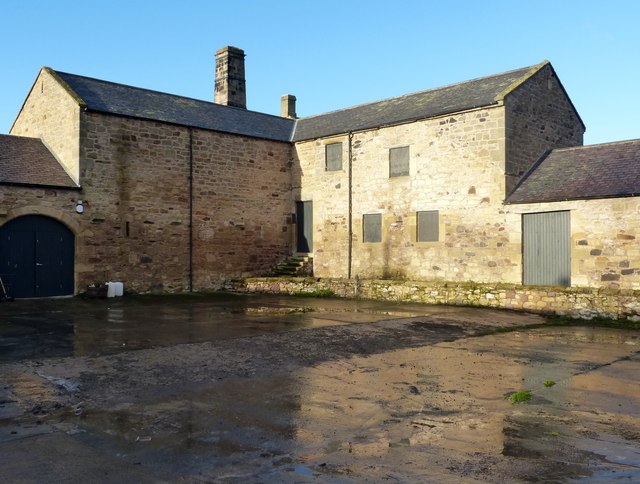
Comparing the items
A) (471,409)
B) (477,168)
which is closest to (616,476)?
(471,409)

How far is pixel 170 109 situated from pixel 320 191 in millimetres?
6398

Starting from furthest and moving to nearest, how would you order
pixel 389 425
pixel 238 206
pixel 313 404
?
pixel 238 206, pixel 313 404, pixel 389 425

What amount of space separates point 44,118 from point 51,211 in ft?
15.0

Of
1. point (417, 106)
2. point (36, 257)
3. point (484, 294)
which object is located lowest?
point (484, 294)

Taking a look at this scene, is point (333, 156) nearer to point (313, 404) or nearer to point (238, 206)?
point (238, 206)

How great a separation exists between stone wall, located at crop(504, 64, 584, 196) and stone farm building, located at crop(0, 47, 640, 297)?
6 cm

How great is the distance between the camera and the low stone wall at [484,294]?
12816 millimetres

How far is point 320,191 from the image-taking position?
21.9m

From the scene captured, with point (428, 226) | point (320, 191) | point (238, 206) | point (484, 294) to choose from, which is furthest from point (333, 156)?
Result: point (484, 294)

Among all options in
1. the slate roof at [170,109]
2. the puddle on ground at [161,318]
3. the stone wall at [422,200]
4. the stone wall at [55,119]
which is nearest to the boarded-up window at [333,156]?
the stone wall at [422,200]

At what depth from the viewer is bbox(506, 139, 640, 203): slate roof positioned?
14.3 m

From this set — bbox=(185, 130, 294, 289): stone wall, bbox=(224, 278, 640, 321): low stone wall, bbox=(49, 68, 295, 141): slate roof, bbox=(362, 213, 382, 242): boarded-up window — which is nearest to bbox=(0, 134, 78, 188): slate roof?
bbox=(49, 68, 295, 141): slate roof

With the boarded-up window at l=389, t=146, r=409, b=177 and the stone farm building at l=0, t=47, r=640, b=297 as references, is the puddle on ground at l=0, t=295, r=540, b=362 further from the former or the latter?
the boarded-up window at l=389, t=146, r=409, b=177

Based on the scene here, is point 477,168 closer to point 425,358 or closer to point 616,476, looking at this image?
point 425,358
